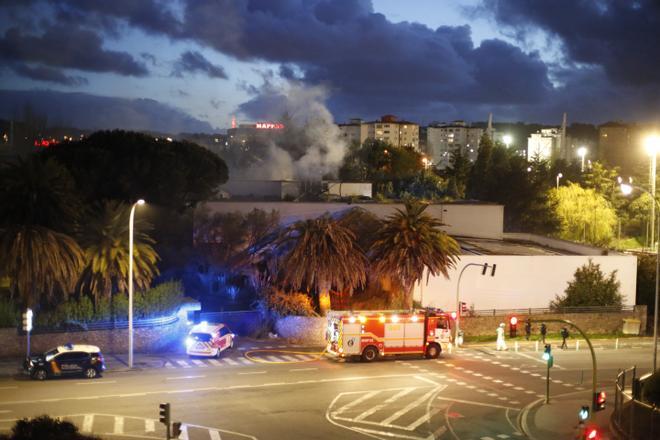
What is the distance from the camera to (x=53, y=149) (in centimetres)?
6431

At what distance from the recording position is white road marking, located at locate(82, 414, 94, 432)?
27033mm

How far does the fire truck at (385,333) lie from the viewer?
4162 centimetres

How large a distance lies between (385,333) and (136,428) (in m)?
17.8

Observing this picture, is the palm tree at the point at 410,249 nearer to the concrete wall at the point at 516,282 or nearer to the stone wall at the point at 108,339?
the concrete wall at the point at 516,282

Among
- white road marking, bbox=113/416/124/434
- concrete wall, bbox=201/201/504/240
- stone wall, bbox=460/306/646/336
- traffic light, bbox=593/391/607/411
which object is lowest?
white road marking, bbox=113/416/124/434

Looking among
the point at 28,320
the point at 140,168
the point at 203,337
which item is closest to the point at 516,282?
the point at 203,337

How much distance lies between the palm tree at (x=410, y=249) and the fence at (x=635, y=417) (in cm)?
1977

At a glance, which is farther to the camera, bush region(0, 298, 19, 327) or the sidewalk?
bush region(0, 298, 19, 327)

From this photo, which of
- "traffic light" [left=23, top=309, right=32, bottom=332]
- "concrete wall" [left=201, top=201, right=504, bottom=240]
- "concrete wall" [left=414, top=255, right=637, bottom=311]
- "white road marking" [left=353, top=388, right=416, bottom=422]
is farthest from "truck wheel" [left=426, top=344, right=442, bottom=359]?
"traffic light" [left=23, top=309, right=32, bottom=332]

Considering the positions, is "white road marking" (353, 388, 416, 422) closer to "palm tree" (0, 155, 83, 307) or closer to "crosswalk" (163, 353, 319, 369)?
"crosswalk" (163, 353, 319, 369)

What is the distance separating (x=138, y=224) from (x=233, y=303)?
13.2 meters

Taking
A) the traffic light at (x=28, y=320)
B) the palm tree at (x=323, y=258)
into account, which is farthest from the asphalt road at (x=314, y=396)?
the palm tree at (x=323, y=258)

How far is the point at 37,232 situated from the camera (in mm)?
40531

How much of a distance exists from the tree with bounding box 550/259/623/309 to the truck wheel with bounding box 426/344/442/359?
15607mm
